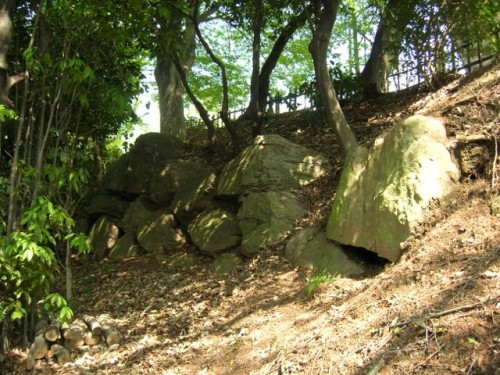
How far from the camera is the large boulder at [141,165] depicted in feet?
38.7

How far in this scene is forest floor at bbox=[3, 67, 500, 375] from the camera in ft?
12.9

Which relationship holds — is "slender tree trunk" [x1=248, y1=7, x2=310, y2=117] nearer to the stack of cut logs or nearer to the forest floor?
the forest floor

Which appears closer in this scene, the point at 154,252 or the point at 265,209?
the point at 265,209

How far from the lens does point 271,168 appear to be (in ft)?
30.6

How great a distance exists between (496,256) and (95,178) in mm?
11008

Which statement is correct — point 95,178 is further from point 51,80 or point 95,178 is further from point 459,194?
point 459,194

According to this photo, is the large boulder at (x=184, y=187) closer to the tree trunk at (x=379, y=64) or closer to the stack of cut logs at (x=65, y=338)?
the stack of cut logs at (x=65, y=338)

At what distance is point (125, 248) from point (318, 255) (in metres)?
5.25

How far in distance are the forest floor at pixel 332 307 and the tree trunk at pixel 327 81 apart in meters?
0.77

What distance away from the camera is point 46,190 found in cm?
682

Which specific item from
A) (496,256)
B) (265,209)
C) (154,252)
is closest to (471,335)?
(496,256)

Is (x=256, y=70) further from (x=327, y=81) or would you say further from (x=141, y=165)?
(x=141, y=165)

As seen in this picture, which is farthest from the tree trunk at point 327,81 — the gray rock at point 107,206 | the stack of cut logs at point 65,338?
the gray rock at point 107,206

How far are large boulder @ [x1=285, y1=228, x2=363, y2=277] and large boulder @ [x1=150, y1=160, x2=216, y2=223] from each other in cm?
291
